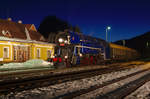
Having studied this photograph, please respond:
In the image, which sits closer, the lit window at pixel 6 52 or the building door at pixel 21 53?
the lit window at pixel 6 52

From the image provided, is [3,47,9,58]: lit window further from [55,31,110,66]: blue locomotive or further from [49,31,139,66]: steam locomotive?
[55,31,110,66]: blue locomotive

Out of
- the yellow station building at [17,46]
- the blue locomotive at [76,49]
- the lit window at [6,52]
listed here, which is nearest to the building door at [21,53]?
the yellow station building at [17,46]

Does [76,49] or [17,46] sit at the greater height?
[17,46]

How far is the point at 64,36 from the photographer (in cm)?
1652

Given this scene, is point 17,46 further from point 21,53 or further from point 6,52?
point 6,52

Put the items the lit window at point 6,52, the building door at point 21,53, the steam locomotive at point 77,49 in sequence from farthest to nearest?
the building door at point 21,53 < the lit window at point 6,52 < the steam locomotive at point 77,49

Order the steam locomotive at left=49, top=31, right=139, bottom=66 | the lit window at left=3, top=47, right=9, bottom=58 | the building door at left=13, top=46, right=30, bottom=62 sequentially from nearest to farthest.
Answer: the steam locomotive at left=49, top=31, right=139, bottom=66 → the lit window at left=3, top=47, right=9, bottom=58 → the building door at left=13, top=46, right=30, bottom=62

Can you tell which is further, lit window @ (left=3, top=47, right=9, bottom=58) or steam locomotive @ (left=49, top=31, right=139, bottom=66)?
lit window @ (left=3, top=47, right=9, bottom=58)

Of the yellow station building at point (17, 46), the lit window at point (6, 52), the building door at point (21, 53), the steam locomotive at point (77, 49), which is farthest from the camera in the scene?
the building door at point (21, 53)

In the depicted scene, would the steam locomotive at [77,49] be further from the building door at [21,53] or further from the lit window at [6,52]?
the lit window at [6,52]

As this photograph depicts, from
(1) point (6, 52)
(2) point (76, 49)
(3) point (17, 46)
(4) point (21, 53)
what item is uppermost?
(3) point (17, 46)

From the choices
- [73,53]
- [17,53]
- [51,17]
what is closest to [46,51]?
[17,53]

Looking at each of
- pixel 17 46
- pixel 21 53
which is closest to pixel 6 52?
pixel 17 46

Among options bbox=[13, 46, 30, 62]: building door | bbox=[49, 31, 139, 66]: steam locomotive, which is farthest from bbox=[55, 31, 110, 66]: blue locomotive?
bbox=[13, 46, 30, 62]: building door
